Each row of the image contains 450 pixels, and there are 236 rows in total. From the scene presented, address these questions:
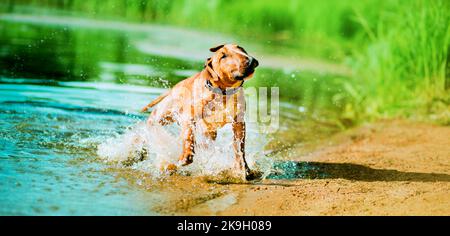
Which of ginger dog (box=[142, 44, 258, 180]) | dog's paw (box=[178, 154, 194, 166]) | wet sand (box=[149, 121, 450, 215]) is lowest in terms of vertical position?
wet sand (box=[149, 121, 450, 215])

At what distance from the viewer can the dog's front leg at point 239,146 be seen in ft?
16.7

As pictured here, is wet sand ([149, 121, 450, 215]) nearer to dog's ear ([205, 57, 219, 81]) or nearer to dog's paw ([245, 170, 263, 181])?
dog's paw ([245, 170, 263, 181])

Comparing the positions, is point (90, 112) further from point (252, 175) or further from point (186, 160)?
point (252, 175)

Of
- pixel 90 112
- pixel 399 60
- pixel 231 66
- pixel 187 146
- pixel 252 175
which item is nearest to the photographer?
pixel 231 66

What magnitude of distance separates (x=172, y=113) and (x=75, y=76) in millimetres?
4586

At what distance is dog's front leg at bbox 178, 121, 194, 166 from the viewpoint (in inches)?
198

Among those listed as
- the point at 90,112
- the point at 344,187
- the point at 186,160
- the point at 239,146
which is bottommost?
the point at 344,187

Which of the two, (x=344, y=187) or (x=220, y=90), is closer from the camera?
(x=344, y=187)

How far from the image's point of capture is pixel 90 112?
7277 millimetres

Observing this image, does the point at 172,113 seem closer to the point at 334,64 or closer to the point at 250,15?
the point at 334,64

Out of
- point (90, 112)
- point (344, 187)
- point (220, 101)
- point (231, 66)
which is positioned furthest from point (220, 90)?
point (90, 112)

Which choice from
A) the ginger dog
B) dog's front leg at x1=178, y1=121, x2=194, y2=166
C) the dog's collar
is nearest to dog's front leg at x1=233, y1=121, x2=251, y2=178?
the ginger dog

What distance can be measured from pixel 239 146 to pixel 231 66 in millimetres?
727
